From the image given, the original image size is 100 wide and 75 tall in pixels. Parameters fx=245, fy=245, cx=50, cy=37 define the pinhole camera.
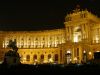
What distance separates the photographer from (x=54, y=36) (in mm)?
111062

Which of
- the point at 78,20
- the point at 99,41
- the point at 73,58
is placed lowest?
the point at 73,58

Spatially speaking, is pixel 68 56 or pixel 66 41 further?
pixel 66 41

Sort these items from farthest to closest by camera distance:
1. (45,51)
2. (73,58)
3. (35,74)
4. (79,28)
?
1. (45,51)
2. (79,28)
3. (73,58)
4. (35,74)

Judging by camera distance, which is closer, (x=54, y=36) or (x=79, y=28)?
(x=79, y=28)

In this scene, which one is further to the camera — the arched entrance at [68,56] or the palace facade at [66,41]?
the arched entrance at [68,56]

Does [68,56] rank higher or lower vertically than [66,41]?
lower

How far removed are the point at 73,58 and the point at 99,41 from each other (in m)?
11.7

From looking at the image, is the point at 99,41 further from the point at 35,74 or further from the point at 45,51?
the point at 35,74

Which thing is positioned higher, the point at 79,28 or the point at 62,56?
the point at 79,28

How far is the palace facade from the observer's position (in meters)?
89.8

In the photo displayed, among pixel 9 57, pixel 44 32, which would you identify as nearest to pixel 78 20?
pixel 44 32

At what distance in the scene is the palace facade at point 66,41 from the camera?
89750 millimetres

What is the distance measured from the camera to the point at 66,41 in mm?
97125

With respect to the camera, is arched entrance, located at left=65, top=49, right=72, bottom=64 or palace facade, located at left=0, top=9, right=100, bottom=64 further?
arched entrance, located at left=65, top=49, right=72, bottom=64
